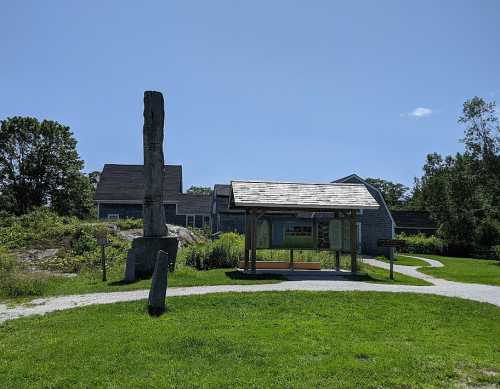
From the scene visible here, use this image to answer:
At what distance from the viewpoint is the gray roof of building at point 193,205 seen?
46438 millimetres

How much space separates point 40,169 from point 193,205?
15.5 metres

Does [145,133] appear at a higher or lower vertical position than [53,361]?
higher

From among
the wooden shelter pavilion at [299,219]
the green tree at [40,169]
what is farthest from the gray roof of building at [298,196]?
the green tree at [40,169]

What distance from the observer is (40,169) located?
47.4 m

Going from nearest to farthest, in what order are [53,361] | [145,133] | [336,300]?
[53,361], [336,300], [145,133]

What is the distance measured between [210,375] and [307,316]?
3.76m

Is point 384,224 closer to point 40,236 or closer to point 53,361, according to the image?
point 40,236

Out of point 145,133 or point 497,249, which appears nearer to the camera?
point 145,133

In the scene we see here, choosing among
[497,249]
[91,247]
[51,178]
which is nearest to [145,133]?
[91,247]

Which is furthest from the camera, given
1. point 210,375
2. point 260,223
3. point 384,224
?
point 384,224

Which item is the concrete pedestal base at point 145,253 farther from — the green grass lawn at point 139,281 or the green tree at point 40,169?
the green tree at point 40,169

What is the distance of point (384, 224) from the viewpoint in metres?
35.0

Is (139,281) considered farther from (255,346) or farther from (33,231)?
(33,231)

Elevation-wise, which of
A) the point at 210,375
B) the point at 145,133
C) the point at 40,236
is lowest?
the point at 210,375
